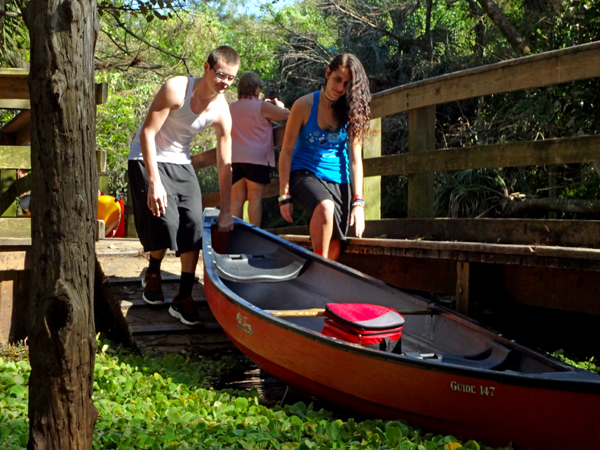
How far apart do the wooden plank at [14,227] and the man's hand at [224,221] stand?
164 cm

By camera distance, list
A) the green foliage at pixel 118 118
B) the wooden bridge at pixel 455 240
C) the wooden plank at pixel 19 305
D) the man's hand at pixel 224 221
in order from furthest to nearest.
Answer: the green foliage at pixel 118 118 < the wooden plank at pixel 19 305 < the man's hand at pixel 224 221 < the wooden bridge at pixel 455 240

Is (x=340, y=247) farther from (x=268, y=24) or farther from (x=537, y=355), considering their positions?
(x=268, y=24)

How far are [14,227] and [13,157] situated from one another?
0.58 metres

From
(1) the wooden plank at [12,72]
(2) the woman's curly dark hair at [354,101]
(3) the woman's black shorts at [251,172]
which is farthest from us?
(3) the woman's black shorts at [251,172]

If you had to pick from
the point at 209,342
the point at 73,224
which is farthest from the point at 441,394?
the point at 209,342

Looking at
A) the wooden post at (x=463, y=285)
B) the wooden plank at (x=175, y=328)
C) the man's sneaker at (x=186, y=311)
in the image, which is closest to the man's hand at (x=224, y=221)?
the man's sneaker at (x=186, y=311)

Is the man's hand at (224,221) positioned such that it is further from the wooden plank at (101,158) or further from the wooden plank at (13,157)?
the wooden plank at (13,157)

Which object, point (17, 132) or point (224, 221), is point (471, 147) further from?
point (17, 132)

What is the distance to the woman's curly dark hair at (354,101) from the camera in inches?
181

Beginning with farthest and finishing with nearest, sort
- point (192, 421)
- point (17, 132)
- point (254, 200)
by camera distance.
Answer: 1. point (17, 132)
2. point (254, 200)
3. point (192, 421)

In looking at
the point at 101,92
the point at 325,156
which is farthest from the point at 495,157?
the point at 101,92

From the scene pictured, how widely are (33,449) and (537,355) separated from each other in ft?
7.28

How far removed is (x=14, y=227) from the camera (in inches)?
218

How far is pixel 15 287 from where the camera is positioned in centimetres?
565
